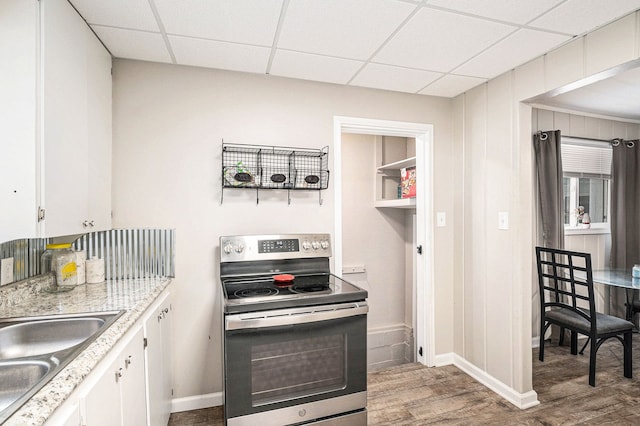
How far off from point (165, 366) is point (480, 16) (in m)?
2.54

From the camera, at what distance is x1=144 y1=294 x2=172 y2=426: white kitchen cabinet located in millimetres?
1577

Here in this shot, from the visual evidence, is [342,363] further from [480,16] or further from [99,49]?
[99,49]

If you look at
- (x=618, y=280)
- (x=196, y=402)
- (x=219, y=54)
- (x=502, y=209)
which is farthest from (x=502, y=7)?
(x=196, y=402)

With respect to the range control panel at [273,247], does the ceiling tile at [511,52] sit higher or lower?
higher

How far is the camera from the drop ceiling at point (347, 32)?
1.57 meters

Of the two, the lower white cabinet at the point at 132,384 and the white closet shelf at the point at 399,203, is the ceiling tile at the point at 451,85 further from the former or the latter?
the lower white cabinet at the point at 132,384

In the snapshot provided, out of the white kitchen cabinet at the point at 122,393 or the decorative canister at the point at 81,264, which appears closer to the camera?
the white kitchen cabinet at the point at 122,393

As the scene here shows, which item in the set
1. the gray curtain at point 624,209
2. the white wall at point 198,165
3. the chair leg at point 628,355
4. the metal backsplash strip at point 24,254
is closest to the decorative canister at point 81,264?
the metal backsplash strip at point 24,254

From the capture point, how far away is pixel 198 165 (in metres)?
2.22

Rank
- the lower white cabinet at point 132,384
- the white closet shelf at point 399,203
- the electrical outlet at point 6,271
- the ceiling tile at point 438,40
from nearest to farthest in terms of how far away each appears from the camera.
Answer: the lower white cabinet at point 132,384 < the electrical outlet at point 6,271 < the ceiling tile at point 438,40 < the white closet shelf at point 399,203

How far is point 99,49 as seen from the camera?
1.86 metres

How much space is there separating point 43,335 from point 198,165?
1.25 meters

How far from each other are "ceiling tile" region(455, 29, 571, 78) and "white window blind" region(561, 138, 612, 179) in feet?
5.57

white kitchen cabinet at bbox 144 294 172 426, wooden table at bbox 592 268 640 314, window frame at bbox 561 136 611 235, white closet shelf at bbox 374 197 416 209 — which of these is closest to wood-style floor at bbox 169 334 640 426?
white kitchen cabinet at bbox 144 294 172 426
